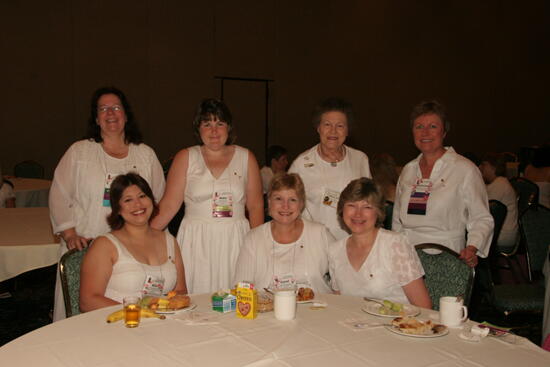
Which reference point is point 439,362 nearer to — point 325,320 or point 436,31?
point 325,320

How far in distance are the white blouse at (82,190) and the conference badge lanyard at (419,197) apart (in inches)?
64.1

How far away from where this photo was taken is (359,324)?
6.54ft

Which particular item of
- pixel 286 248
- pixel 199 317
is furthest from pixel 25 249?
pixel 199 317

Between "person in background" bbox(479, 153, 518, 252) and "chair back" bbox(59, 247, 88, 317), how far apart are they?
353 cm

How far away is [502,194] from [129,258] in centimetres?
389

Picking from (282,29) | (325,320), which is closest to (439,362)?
(325,320)

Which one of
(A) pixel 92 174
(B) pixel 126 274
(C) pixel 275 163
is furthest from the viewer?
(C) pixel 275 163

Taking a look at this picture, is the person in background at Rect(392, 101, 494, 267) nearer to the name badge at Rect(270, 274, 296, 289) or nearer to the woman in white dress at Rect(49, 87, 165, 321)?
the name badge at Rect(270, 274, 296, 289)

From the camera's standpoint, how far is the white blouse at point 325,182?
3.34m

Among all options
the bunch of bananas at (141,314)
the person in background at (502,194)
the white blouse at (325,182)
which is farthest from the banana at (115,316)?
the person in background at (502,194)

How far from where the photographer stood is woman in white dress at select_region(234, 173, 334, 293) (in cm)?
273

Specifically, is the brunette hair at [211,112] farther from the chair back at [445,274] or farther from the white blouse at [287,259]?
the chair back at [445,274]

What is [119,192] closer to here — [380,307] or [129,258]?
[129,258]

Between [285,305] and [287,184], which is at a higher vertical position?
[287,184]
